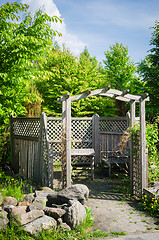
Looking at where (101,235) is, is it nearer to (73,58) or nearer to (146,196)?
(146,196)

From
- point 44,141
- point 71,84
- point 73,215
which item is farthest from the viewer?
point 71,84

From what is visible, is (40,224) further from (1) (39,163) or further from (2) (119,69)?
(2) (119,69)

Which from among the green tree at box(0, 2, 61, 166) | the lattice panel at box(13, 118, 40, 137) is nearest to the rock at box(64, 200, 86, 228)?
the lattice panel at box(13, 118, 40, 137)

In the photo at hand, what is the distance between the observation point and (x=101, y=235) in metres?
3.24

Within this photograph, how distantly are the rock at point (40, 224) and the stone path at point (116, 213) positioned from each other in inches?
26.7

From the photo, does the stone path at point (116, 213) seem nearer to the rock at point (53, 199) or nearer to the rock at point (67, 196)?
the rock at point (67, 196)

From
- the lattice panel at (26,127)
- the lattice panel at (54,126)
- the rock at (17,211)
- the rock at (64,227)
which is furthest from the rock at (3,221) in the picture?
the lattice panel at (54,126)

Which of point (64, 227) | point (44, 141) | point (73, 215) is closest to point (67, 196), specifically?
point (73, 215)

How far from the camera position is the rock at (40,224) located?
3.13m

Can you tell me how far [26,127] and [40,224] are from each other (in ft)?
12.5

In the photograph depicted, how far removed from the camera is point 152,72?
11.0m

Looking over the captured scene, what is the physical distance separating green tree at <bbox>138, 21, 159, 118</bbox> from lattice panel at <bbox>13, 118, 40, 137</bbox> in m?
6.28

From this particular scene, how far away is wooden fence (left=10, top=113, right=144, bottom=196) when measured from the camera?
18.7 feet

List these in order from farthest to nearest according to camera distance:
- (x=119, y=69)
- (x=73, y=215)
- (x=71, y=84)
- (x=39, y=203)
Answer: (x=119, y=69) < (x=71, y=84) < (x=39, y=203) < (x=73, y=215)
